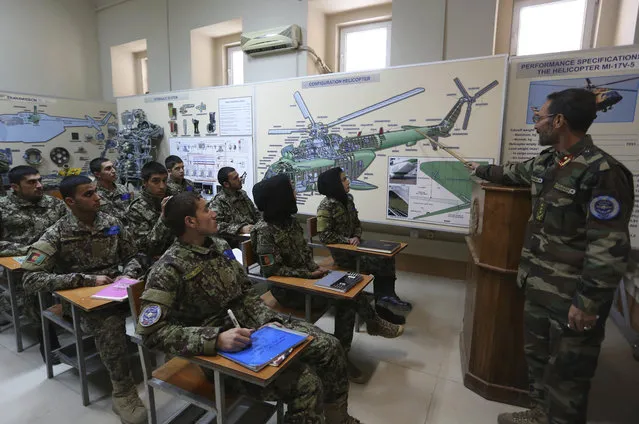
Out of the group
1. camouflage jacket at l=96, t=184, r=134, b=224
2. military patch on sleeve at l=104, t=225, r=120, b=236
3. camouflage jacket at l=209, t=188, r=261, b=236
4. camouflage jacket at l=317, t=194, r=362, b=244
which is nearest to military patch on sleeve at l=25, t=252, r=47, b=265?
military patch on sleeve at l=104, t=225, r=120, b=236

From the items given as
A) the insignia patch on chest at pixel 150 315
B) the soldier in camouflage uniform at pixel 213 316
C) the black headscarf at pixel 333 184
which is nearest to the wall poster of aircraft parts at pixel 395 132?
the black headscarf at pixel 333 184

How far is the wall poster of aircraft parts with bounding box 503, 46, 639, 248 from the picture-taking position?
277 centimetres

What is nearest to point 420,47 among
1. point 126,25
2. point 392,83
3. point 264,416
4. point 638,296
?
point 392,83

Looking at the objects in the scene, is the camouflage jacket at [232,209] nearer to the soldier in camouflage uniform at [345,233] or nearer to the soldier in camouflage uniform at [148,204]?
the soldier in camouflage uniform at [148,204]

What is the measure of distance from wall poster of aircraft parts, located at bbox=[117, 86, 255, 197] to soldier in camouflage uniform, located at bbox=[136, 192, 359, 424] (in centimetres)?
319

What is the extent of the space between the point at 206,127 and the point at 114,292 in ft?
11.8

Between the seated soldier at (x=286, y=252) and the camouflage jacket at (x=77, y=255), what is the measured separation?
888 mm

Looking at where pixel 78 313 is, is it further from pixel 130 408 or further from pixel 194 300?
pixel 194 300

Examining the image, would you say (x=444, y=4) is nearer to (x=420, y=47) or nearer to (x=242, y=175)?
(x=420, y=47)

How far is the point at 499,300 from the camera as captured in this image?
1.97 metres

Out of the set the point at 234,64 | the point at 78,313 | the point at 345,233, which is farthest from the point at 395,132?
the point at 234,64

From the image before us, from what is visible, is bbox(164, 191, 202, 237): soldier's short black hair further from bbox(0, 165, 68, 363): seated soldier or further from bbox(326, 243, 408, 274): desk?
bbox(0, 165, 68, 363): seated soldier

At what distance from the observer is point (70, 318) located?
2.13 m

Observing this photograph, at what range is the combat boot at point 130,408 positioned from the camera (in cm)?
187
